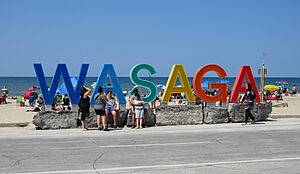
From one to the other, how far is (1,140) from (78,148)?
319cm

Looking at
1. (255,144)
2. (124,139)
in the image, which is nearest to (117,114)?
(124,139)

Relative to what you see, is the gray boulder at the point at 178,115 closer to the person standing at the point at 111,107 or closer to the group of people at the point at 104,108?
the group of people at the point at 104,108

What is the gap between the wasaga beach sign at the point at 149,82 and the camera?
17.2m

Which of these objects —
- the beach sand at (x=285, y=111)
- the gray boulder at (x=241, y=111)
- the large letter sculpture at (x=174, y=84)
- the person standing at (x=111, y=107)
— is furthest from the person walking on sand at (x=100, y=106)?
the beach sand at (x=285, y=111)

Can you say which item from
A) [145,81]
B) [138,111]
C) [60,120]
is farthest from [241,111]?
[60,120]

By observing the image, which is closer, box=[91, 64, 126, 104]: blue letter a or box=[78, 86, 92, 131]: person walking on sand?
box=[78, 86, 92, 131]: person walking on sand

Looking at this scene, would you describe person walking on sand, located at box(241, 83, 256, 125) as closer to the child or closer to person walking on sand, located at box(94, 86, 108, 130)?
the child

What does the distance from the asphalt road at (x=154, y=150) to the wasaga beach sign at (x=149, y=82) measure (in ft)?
5.71

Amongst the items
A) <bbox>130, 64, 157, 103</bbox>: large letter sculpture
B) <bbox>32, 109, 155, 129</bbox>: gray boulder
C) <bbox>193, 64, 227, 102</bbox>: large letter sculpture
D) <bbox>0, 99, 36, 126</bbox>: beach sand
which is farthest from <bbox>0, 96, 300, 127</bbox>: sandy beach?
<bbox>130, 64, 157, 103</bbox>: large letter sculpture

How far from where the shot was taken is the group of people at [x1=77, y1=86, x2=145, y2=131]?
16203mm

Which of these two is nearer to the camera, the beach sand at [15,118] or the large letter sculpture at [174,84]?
the beach sand at [15,118]

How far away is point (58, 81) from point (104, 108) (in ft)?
7.60

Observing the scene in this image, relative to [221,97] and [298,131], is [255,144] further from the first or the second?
[221,97]

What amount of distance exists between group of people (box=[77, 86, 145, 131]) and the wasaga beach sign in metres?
0.57
